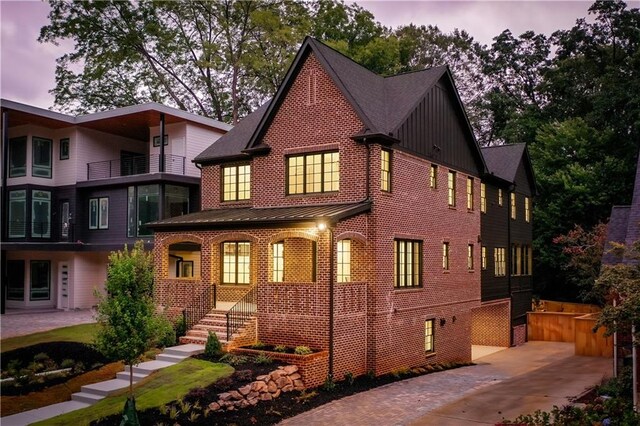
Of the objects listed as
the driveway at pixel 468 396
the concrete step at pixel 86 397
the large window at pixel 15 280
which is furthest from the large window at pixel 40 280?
the driveway at pixel 468 396

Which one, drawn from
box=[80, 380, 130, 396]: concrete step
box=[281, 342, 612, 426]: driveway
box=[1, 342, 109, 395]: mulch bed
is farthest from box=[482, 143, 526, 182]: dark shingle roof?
box=[80, 380, 130, 396]: concrete step

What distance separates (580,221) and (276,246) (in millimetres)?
26311

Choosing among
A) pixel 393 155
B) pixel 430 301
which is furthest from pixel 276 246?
pixel 430 301

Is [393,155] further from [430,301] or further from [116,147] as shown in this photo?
[116,147]

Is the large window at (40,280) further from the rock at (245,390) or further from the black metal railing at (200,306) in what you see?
the rock at (245,390)

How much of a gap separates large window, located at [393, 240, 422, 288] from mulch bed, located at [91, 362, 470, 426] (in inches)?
205

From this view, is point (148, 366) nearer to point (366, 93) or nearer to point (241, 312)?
point (241, 312)

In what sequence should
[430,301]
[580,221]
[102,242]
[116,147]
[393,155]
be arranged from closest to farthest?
1. [393,155]
2. [430,301]
3. [102,242]
4. [116,147]
5. [580,221]

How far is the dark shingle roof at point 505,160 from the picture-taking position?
114 ft

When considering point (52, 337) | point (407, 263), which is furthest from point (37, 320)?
point (407, 263)

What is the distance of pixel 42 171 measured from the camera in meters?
34.3

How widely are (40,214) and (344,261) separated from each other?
21.2 m

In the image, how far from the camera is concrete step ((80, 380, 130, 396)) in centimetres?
1641

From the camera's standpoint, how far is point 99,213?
33.8m
